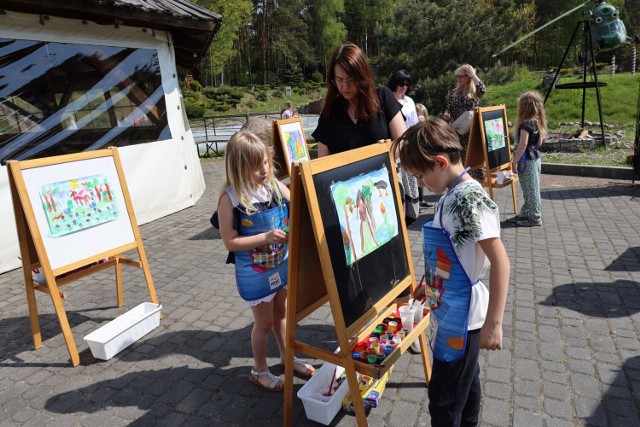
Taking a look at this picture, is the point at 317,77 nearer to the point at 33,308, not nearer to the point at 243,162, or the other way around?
the point at 33,308

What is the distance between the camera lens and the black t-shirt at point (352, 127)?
10.3 feet

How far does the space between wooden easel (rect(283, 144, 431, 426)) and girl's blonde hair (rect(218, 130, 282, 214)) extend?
0.55m

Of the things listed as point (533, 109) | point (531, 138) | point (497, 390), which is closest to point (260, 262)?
point (497, 390)

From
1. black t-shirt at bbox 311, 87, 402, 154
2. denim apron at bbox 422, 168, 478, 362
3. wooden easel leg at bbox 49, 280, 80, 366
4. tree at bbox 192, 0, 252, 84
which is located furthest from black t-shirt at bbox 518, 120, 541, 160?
tree at bbox 192, 0, 252, 84

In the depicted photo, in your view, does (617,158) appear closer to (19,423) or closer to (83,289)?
(83,289)

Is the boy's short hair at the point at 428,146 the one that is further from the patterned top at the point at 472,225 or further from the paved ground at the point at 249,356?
the paved ground at the point at 249,356

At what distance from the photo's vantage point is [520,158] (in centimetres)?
620

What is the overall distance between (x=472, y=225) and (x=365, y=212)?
2.50ft

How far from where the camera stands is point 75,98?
7.04 m

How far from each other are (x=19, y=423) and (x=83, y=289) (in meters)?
2.37

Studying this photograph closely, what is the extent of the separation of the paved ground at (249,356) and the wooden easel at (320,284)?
2.20 ft

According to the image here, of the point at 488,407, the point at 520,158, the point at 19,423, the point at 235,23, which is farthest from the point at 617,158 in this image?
the point at 235,23

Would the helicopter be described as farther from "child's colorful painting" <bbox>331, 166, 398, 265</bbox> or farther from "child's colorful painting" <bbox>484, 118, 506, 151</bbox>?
"child's colorful painting" <bbox>331, 166, 398, 265</bbox>

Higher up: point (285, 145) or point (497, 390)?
point (285, 145)
